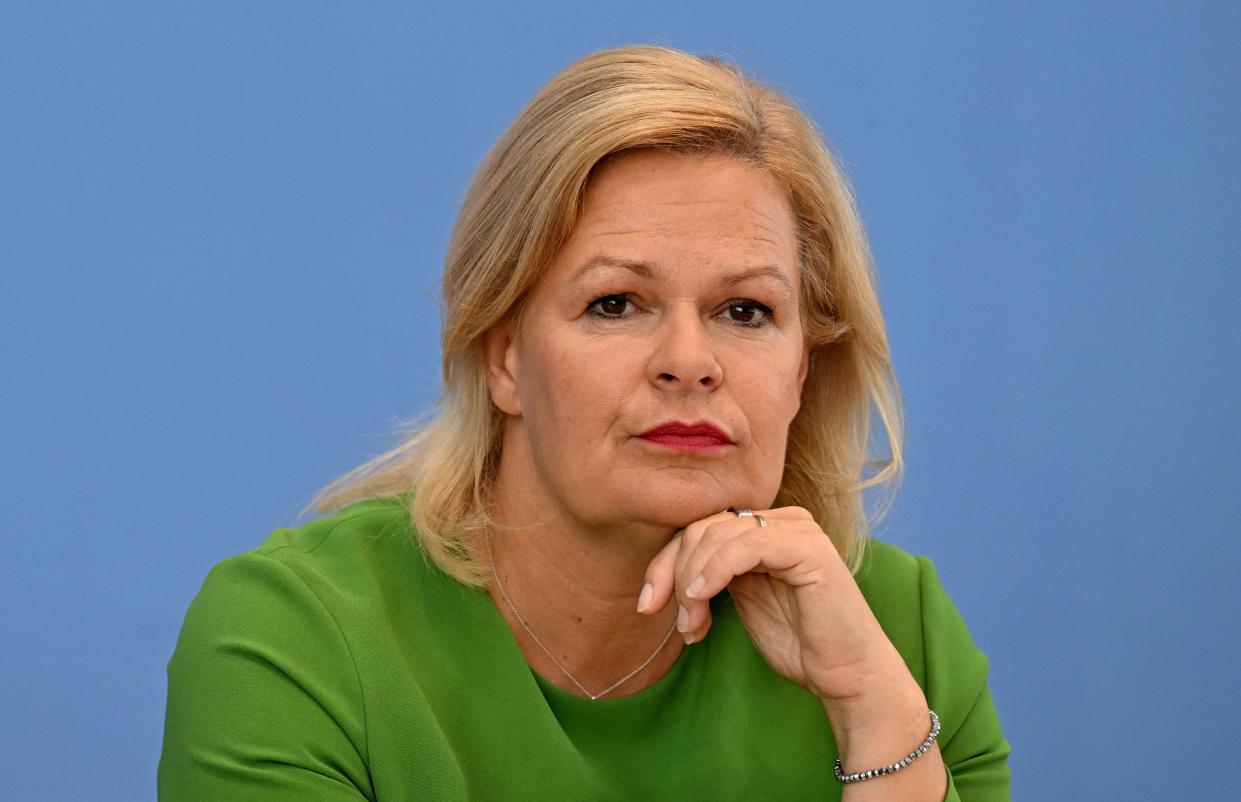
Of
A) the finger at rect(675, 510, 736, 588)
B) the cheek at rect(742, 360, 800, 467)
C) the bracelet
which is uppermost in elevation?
the cheek at rect(742, 360, 800, 467)

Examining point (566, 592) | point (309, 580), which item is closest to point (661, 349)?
point (566, 592)

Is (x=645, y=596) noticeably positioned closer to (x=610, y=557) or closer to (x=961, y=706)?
(x=610, y=557)

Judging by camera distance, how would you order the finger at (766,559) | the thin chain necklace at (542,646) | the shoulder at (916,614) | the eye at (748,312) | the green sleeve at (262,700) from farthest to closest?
the shoulder at (916,614) < the thin chain necklace at (542,646) < the eye at (748,312) < the finger at (766,559) < the green sleeve at (262,700)

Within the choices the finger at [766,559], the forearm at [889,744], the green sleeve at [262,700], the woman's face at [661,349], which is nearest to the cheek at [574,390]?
the woman's face at [661,349]

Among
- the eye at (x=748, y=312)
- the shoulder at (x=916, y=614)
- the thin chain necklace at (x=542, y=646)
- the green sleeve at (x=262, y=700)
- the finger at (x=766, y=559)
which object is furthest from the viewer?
the shoulder at (x=916, y=614)

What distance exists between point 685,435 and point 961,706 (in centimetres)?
60

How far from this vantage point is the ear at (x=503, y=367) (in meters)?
2.15

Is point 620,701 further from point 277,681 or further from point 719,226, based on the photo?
point 719,226

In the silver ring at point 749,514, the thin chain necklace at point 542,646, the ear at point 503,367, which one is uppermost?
the ear at point 503,367

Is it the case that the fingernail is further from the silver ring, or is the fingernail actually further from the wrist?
the wrist

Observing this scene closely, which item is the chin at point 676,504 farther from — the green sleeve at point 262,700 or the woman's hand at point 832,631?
the green sleeve at point 262,700

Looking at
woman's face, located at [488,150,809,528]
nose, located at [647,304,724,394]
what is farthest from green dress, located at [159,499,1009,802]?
nose, located at [647,304,724,394]

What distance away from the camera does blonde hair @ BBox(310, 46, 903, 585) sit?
2027 mm

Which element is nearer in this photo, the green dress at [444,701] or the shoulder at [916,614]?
the green dress at [444,701]
